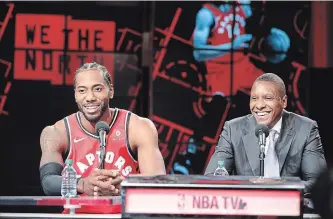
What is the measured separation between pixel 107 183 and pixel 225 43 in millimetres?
3794

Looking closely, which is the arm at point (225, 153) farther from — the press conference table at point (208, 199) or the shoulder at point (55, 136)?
the press conference table at point (208, 199)

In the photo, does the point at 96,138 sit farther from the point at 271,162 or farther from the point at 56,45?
the point at 56,45

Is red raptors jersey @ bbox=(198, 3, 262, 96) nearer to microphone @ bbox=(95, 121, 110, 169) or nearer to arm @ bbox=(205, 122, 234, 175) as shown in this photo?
arm @ bbox=(205, 122, 234, 175)

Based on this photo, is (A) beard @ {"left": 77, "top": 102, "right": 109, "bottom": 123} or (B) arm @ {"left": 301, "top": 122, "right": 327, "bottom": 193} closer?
(B) arm @ {"left": 301, "top": 122, "right": 327, "bottom": 193}

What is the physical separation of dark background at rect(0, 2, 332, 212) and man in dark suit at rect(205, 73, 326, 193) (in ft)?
9.64

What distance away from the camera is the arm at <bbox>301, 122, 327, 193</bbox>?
346cm

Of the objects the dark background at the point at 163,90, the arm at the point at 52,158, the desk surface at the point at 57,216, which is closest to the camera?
the desk surface at the point at 57,216

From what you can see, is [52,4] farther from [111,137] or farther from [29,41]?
[111,137]

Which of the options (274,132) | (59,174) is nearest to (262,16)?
(274,132)

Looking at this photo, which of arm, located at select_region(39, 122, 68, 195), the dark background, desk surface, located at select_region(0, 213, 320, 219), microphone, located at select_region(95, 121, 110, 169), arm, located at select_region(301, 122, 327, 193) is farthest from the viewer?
the dark background

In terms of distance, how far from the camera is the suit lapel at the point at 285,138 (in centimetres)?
354

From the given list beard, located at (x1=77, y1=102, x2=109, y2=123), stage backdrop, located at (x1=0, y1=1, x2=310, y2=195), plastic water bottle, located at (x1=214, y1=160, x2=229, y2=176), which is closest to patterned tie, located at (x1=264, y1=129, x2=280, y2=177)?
plastic water bottle, located at (x1=214, y1=160, x2=229, y2=176)

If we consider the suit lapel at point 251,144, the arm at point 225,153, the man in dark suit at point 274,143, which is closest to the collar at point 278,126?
the man in dark suit at point 274,143

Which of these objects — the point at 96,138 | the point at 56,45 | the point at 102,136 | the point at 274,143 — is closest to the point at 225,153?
the point at 274,143
